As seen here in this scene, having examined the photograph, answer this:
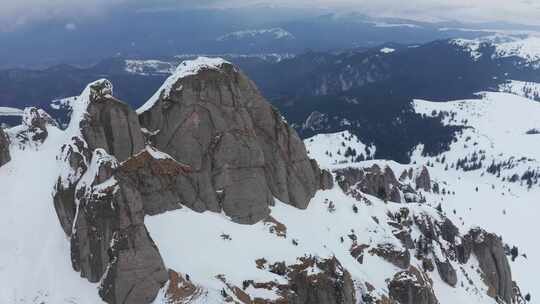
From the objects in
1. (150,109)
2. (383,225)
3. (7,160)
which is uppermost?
(150,109)

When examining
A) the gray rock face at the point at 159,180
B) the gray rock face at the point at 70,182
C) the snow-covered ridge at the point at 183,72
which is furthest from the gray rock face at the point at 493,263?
the gray rock face at the point at 70,182

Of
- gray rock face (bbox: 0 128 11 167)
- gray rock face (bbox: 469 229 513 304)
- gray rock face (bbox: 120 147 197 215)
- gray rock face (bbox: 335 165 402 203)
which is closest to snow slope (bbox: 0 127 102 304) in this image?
gray rock face (bbox: 0 128 11 167)

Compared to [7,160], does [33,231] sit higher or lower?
lower

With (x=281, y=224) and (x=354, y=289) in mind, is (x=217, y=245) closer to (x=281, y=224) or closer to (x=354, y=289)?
(x=281, y=224)

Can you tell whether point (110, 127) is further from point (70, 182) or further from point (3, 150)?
point (3, 150)

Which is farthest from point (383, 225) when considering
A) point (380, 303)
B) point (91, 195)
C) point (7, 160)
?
point (7, 160)

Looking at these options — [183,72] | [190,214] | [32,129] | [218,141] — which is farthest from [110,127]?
[32,129]
